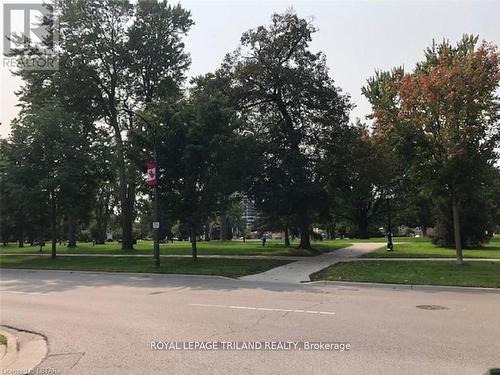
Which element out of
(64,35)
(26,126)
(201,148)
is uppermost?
(64,35)

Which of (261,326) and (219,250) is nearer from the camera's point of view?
(261,326)

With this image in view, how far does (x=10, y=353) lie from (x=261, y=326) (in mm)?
4261

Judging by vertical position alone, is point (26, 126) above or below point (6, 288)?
above

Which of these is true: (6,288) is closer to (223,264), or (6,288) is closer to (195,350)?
(223,264)

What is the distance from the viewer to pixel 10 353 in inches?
311

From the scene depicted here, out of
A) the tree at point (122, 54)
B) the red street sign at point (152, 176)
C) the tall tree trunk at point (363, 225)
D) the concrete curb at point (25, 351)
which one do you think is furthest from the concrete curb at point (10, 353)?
the tall tree trunk at point (363, 225)

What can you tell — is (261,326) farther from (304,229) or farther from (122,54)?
(122,54)

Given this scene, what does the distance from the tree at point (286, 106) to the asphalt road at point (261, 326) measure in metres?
14.0

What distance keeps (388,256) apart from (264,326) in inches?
759

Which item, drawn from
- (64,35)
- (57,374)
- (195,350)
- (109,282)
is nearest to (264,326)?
(195,350)

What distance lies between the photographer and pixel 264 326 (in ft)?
31.8

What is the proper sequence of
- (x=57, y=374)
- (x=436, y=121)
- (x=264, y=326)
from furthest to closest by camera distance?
(x=436, y=121) < (x=264, y=326) < (x=57, y=374)

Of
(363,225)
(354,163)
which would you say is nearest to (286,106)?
(354,163)

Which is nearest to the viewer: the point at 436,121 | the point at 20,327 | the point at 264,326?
the point at 264,326
